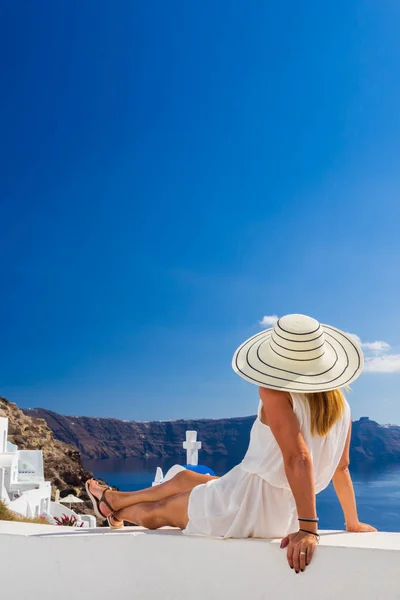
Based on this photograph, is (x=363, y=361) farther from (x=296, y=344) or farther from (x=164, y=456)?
(x=164, y=456)

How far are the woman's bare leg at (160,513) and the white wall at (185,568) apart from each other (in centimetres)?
8

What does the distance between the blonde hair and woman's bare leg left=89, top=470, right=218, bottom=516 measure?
19.3 inches

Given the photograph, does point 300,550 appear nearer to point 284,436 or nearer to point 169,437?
point 284,436

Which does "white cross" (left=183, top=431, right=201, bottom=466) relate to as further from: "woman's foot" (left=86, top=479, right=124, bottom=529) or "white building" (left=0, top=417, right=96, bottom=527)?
"white building" (left=0, top=417, right=96, bottom=527)

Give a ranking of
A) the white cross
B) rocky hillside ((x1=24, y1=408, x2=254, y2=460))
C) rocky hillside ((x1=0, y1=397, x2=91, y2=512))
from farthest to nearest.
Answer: rocky hillside ((x1=24, y1=408, x2=254, y2=460))
rocky hillside ((x1=0, y1=397, x2=91, y2=512))
the white cross

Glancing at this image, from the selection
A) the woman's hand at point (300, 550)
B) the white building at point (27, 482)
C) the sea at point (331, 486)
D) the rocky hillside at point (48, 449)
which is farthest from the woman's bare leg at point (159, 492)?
the sea at point (331, 486)

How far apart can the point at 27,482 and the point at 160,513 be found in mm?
20684

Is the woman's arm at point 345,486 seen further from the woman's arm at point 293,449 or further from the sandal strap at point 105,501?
the sandal strap at point 105,501

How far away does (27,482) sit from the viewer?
68.7 ft

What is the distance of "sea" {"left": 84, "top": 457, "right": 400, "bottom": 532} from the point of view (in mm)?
52188

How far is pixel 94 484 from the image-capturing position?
7.60 ft

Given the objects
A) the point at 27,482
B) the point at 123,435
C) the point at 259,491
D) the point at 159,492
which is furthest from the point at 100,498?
the point at 123,435

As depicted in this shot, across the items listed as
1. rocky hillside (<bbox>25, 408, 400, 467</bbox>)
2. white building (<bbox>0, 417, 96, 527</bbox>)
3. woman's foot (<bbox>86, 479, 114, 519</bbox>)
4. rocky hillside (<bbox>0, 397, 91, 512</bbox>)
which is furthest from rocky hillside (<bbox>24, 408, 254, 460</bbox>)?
woman's foot (<bbox>86, 479, 114, 519</bbox>)

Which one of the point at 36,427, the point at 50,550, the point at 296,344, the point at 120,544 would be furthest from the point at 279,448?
the point at 36,427
